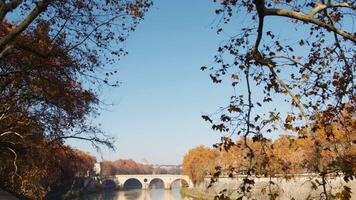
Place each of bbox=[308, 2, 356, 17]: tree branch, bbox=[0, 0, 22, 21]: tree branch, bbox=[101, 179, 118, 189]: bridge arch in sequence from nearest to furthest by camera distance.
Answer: bbox=[308, 2, 356, 17]: tree branch
bbox=[0, 0, 22, 21]: tree branch
bbox=[101, 179, 118, 189]: bridge arch

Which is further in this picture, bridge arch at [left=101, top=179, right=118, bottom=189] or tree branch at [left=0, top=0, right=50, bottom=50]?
bridge arch at [left=101, top=179, right=118, bottom=189]

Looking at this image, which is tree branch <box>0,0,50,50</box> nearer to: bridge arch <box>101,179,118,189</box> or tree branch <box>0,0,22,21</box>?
tree branch <box>0,0,22,21</box>

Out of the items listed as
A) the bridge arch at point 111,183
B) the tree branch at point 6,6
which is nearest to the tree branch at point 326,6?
the tree branch at point 6,6

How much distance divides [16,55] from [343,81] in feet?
30.8

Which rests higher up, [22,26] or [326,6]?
[22,26]

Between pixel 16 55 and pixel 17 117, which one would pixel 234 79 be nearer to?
pixel 16 55

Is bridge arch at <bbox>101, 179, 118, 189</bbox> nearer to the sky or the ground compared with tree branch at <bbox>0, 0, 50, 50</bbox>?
nearer to the sky

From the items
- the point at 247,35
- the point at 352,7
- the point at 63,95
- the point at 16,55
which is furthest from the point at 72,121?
the point at 352,7

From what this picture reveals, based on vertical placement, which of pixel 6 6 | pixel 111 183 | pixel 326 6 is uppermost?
pixel 111 183

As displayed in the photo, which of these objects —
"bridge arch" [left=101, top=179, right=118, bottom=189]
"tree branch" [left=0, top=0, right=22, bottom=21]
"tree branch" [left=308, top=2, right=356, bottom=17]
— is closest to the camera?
"tree branch" [left=308, top=2, right=356, bottom=17]

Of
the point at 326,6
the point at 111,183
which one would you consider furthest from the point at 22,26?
the point at 111,183

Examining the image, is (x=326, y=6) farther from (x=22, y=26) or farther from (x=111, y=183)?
(x=111, y=183)

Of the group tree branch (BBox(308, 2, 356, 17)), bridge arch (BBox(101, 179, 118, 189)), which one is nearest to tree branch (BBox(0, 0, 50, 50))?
tree branch (BBox(308, 2, 356, 17))

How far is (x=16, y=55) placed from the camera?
12.2m
